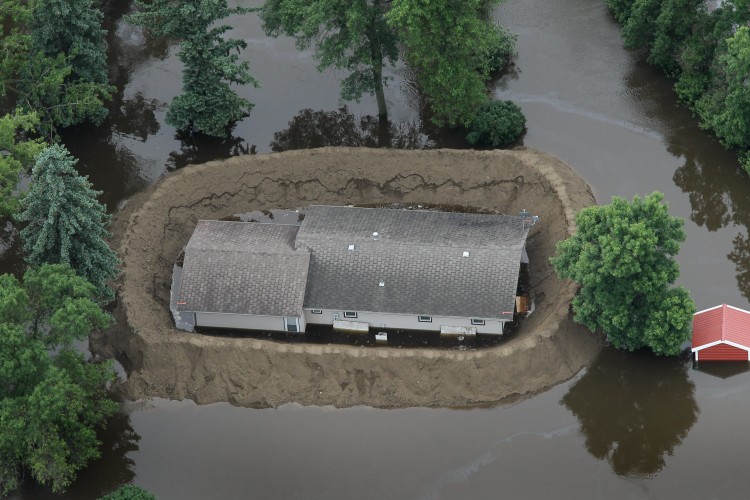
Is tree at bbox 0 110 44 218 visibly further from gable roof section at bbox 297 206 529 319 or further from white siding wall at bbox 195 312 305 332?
gable roof section at bbox 297 206 529 319

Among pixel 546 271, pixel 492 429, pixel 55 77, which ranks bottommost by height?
pixel 492 429

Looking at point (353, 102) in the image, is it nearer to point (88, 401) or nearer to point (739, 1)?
point (739, 1)

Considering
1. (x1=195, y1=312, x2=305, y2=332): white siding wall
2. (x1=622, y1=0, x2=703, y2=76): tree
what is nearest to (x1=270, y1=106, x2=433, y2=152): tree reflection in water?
(x1=195, y1=312, x2=305, y2=332): white siding wall

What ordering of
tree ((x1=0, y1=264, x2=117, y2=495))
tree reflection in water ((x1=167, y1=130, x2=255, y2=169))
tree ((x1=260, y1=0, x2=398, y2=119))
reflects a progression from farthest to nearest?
tree reflection in water ((x1=167, y1=130, x2=255, y2=169)), tree ((x1=260, y1=0, x2=398, y2=119)), tree ((x1=0, y1=264, x2=117, y2=495))

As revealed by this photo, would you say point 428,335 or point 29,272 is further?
point 428,335

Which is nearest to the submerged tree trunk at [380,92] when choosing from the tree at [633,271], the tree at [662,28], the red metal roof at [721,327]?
the tree at [662,28]

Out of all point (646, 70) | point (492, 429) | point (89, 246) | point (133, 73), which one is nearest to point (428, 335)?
point (492, 429)

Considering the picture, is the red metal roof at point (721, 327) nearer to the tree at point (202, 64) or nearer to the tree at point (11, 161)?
the tree at point (202, 64)

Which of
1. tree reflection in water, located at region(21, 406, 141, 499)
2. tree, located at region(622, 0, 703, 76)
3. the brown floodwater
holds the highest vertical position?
tree, located at region(622, 0, 703, 76)
